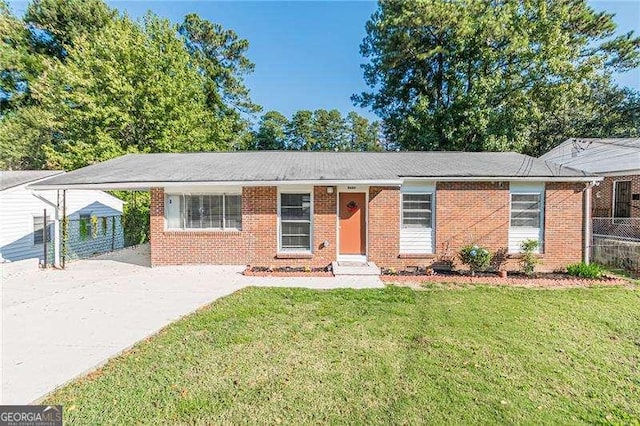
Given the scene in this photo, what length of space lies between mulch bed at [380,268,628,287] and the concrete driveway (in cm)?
101

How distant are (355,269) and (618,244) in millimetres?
9365

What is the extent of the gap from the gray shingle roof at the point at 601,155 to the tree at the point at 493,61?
242 centimetres

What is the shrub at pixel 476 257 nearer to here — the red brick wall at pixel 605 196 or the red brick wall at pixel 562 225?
the red brick wall at pixel 562 225

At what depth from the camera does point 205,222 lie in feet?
32.6

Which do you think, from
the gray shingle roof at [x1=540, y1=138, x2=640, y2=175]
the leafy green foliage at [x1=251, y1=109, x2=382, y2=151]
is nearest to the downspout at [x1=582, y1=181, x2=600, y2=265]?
the gray shingle roof at [x1=540, y1=138, x2=640, y2=175]

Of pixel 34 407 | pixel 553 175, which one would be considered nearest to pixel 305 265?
pixel 34 407

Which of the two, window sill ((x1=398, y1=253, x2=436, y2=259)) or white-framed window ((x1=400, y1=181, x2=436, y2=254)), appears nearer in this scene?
window sill ((x1=398, y1=253, x2=436, y2=259))

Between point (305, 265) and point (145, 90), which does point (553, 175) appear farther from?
point (145, 90)

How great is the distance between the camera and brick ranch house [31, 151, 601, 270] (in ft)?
31.4

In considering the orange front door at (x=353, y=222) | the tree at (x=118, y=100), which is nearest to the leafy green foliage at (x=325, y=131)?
the tree at (x=118, y=100)

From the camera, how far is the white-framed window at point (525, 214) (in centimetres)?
965

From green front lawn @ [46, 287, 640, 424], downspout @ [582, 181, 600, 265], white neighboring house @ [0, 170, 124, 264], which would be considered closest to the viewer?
green front lawn @ [46, 287, 640, 424]

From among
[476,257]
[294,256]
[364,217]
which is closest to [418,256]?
[476,257]

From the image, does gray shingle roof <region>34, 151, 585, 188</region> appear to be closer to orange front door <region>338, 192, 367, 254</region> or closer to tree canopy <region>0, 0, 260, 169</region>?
orange front door <region>338, 192, 367, 254</region>
